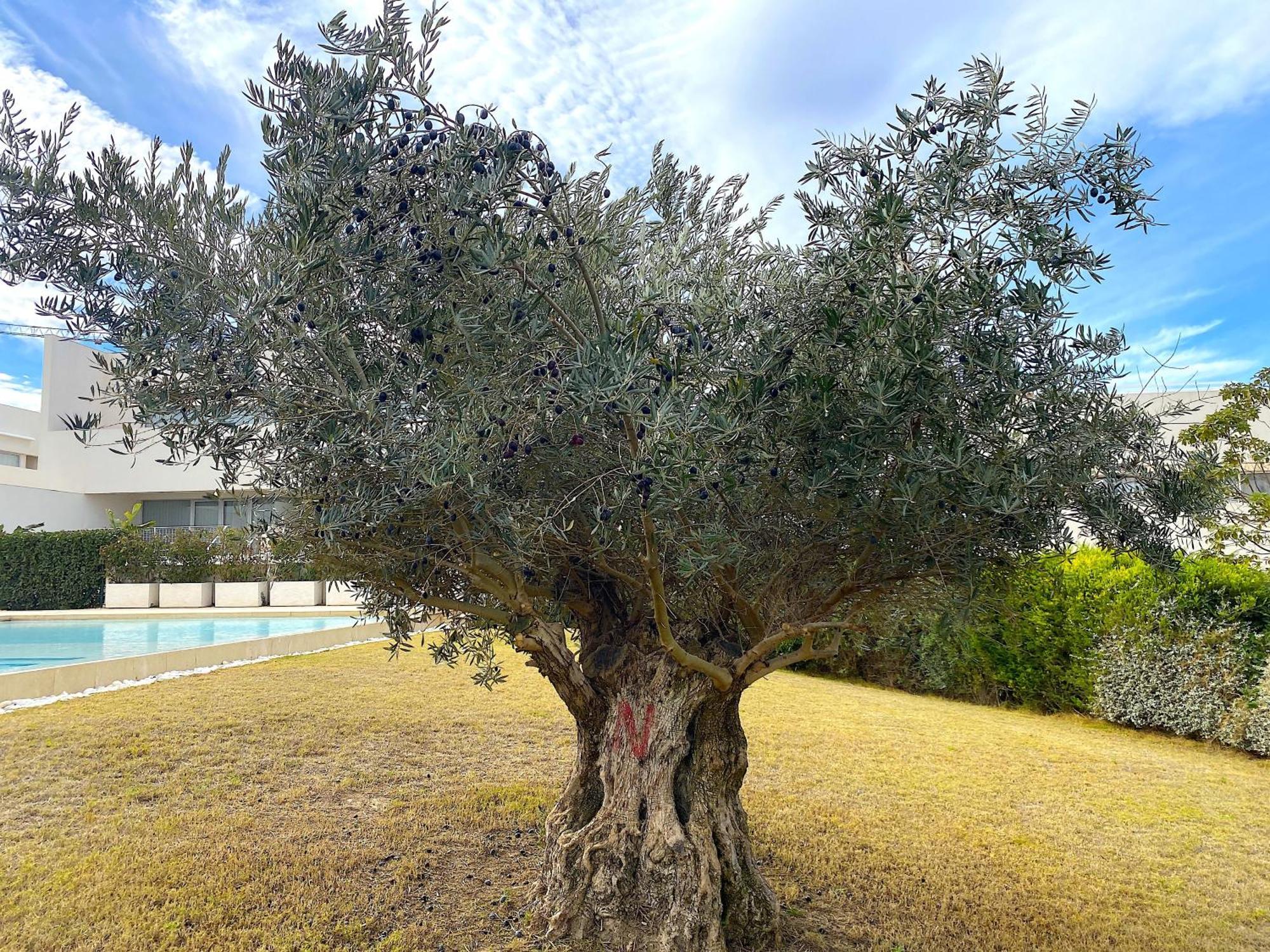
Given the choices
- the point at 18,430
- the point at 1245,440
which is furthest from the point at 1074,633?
the point at 18,430

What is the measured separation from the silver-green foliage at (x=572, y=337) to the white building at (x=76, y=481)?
96.4 feet

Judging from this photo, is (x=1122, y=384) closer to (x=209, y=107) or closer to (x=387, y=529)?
(x=387, y=529)

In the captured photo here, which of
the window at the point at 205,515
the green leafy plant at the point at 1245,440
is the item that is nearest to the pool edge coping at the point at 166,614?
the window at the point at 205,515

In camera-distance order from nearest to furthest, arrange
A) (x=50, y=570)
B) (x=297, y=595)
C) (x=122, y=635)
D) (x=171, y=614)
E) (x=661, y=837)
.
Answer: (x=661, y=837) → (x=122, y=635) → (x=171, y=614) → (x=50, y=570) → (x=297, y=595)

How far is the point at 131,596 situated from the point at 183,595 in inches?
58.8

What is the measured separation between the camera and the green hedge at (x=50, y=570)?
26359 mm

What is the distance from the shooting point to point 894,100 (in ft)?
12.3

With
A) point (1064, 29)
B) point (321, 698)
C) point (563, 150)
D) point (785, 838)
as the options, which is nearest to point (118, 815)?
point (321, 698)

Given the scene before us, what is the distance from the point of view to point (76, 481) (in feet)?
114

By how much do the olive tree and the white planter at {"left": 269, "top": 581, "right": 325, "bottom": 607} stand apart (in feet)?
78.9

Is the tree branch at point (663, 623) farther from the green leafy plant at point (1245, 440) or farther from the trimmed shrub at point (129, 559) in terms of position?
the trimmed shrub at point (129, 559)

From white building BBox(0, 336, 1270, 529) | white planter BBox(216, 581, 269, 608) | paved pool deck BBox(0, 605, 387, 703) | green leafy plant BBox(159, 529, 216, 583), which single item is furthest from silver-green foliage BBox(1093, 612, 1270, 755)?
white building BBox(0, 336, 1270, 529)

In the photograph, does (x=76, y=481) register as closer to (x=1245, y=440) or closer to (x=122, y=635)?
(x=122, y=635)

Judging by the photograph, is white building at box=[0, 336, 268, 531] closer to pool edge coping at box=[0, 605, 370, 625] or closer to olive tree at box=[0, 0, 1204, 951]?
pool edge coping at box=[0, 605, 370, 625]
